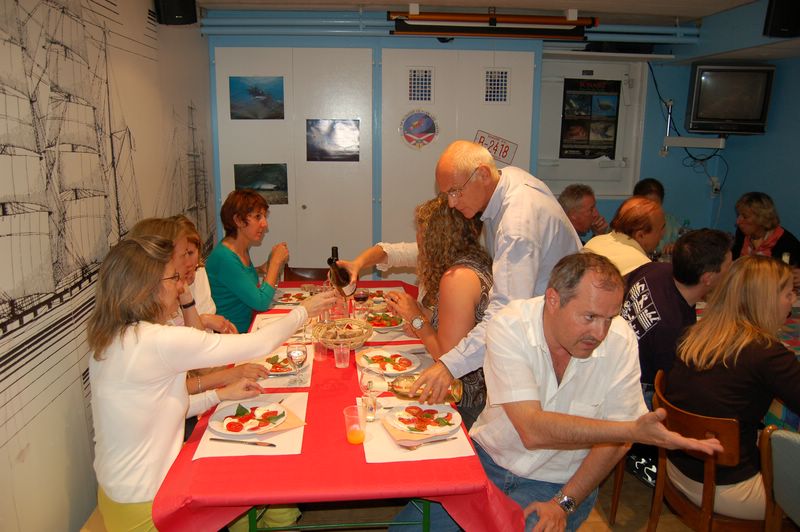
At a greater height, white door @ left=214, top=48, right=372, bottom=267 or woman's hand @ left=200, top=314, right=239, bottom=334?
white door @ left=214, top=48, right=372, bottom=267

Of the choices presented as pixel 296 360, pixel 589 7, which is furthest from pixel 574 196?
pixel 296 360

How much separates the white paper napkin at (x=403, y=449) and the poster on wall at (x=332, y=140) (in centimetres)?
366

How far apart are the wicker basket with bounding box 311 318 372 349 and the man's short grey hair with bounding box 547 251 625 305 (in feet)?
3.56

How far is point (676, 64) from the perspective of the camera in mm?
5762

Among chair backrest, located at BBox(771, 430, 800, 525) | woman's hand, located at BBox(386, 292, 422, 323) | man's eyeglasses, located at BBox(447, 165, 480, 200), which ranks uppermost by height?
man's eyeglasses, located at BBox(447, 165, 480, 200)

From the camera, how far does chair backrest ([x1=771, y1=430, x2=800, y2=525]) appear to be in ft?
5.82

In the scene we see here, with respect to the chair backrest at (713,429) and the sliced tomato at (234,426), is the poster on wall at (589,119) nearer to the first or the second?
the chair backrest at (713,429)

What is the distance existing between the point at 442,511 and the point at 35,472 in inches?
58.2

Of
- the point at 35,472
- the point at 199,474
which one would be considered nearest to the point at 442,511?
the point at 199,474

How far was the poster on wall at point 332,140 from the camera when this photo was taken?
202 inches

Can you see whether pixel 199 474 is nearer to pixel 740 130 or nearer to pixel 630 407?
pixel 630 407

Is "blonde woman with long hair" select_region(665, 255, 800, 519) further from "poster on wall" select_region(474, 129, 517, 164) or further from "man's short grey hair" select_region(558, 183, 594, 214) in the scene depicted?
"poster on wall" select_region(474, 129, 517, 164)

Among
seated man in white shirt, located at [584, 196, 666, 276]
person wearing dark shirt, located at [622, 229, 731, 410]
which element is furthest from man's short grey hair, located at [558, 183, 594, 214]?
person wearing dark shirt, located at [622, 229, 731, 410]

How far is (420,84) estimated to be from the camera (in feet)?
16.8
